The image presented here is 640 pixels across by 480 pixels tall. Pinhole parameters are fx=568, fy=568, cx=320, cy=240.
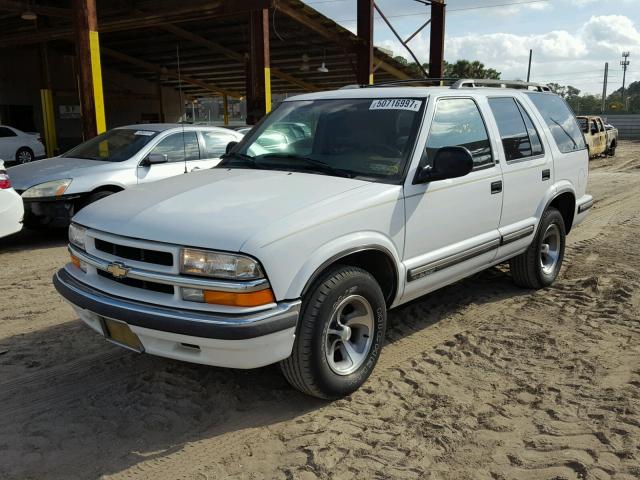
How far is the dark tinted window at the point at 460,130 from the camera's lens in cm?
395

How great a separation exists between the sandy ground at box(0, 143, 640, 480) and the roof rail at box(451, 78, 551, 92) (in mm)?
1914

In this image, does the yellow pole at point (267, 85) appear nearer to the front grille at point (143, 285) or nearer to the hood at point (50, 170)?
the hood at point (50, 170)

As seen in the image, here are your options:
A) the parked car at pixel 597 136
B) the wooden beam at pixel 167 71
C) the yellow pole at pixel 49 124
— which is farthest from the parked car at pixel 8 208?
the wooden beam at pixel 167 71

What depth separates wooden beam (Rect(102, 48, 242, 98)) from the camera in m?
24.0

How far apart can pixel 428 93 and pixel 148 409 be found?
2791 millimetres

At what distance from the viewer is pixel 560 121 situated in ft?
18.2

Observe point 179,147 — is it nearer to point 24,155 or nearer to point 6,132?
point 24,155

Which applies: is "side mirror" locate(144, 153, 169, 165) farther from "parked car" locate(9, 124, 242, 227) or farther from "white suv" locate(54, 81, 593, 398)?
"white suv" locate(54, 81, 593, 398)

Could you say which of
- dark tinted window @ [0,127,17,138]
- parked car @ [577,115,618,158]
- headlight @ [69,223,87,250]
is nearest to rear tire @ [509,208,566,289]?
headlight @ [69,223,87,250]

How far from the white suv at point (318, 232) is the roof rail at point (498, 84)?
73mm

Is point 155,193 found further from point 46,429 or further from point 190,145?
point 190,145

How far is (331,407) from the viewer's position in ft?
11.0

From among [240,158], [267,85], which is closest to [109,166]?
[240,158]

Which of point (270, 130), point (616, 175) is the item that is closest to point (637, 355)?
point (270, 130)
